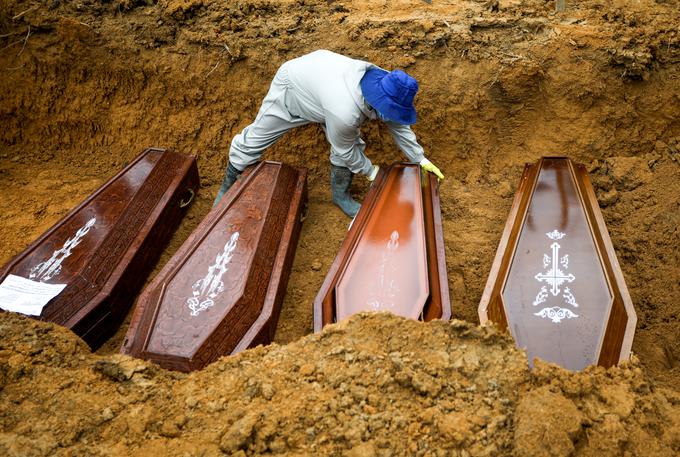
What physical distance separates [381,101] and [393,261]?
94 centimetres

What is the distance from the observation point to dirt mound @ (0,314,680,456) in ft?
5.80

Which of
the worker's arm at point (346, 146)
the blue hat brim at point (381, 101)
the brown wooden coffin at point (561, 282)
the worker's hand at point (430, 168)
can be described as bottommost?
the brown wooden coffin at point (561, 282)

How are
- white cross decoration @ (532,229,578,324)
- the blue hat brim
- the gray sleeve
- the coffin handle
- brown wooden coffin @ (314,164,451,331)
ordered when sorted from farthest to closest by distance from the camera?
the coffin handle < the gray sleeve < the blue hat brim < brown wooden coffin @ (314,164,451,331) < white cross decoration @ (532,229,578,324)

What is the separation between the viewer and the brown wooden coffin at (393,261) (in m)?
2.91

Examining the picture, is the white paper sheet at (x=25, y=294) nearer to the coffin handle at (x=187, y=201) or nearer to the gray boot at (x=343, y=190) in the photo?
the coffin handle at (x=187, y=201)

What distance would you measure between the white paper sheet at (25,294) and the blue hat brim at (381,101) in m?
1.98

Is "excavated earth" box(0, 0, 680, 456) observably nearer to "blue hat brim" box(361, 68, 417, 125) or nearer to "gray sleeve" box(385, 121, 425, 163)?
"gray sleeve" box(385, 121, 425, 163)

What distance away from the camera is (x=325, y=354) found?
210 cm

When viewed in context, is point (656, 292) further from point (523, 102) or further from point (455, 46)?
point (455, 46)

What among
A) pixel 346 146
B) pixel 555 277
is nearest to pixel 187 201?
pixel 346 146

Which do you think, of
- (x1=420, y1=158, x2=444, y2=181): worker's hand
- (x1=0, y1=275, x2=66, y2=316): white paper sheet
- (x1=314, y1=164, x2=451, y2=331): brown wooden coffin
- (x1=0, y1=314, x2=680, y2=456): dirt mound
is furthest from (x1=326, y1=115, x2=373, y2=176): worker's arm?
(x1=0, y1=275, x2=66, y2=316): white paper sheet

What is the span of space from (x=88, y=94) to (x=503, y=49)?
3248 millimetres

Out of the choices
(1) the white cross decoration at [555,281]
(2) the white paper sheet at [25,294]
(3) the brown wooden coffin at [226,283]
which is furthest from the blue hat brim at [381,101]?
→ (2) the white paper sheet at [25,294]

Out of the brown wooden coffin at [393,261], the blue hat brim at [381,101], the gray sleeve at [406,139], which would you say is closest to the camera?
the brown wooden coffin at [393,261]
